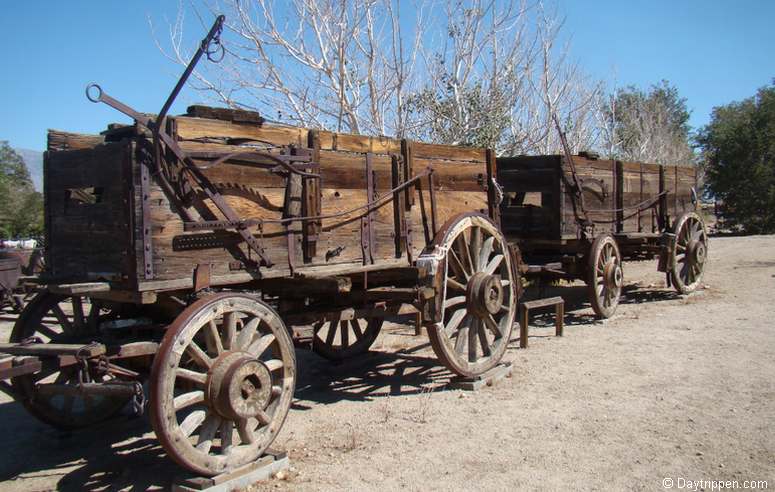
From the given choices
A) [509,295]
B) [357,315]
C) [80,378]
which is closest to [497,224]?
[509,295]

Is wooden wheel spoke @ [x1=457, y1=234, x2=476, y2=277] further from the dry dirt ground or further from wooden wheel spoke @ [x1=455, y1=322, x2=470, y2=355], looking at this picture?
the dry dirt ground

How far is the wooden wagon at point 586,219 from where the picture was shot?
355 inches

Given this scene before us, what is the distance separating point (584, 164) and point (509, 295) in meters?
3.89

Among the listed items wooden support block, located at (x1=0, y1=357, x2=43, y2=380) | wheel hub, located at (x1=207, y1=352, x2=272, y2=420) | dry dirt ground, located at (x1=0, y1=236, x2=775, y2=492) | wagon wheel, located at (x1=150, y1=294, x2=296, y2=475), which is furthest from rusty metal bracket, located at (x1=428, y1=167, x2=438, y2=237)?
wooden support block, located at (x1=0, y1=357, x2=43, y2=380)

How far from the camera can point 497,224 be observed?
6.45m

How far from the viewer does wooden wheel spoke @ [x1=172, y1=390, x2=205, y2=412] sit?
11.6ft

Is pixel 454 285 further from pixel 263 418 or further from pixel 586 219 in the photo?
pixel 586 219

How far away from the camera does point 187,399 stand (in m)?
3.61

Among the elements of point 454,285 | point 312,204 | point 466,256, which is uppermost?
point 312,204

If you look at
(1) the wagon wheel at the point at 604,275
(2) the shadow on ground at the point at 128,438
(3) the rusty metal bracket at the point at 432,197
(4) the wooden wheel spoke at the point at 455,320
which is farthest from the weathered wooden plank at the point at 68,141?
(1) the wagon wheel at the point at 604,275

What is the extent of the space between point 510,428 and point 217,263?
236cm

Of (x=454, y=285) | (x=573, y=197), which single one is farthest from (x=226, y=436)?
(x=573, y=197)

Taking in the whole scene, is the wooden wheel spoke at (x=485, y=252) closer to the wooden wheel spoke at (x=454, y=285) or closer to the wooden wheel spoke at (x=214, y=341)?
the wooden wheel spoke at (x=454, y=285)

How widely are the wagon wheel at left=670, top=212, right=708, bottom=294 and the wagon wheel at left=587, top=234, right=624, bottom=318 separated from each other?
2.13 m
